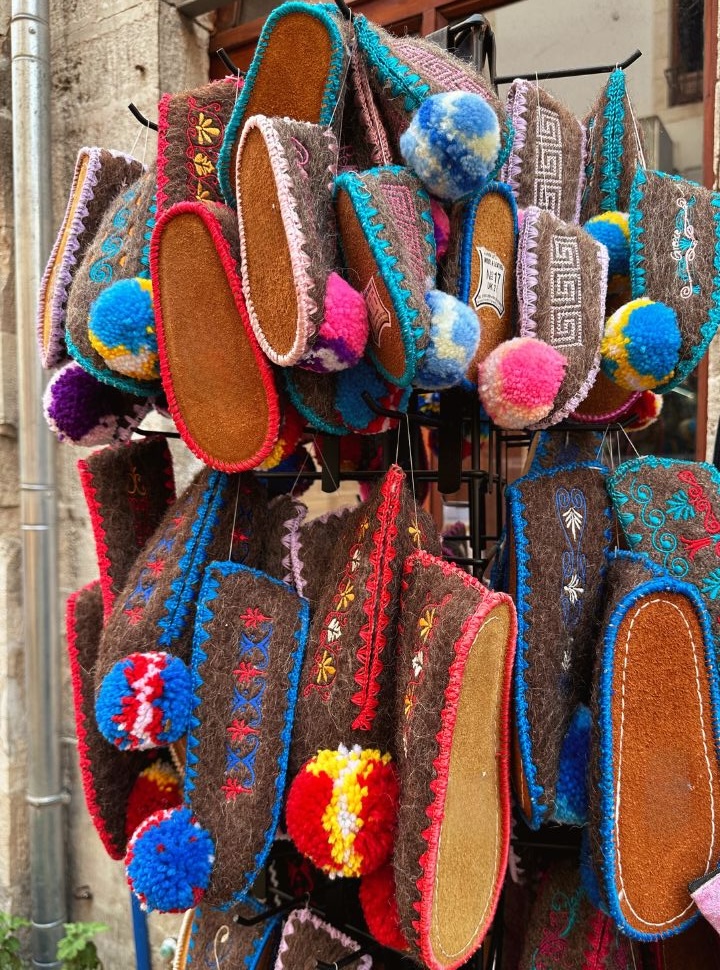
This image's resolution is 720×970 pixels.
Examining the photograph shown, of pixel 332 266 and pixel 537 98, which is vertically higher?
pixel 537 98

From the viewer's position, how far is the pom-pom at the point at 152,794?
68 centimetres

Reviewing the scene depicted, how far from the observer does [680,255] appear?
2.02ft

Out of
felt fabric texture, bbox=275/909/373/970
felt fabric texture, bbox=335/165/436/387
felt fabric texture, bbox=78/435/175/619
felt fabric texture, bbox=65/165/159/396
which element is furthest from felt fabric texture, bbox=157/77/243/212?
felt fabric texture, bbox=275/909/373/970

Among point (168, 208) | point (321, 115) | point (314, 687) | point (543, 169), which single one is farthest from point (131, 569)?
point (543, 169)

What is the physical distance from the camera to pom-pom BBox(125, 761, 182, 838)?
26.8 inches

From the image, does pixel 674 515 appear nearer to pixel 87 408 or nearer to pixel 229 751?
pixel 229 751

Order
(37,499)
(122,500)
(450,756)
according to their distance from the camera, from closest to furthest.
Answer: (450,756)
(122,500)
(37,499)

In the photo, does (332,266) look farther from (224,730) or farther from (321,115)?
(224,730)

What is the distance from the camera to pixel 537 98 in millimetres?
698

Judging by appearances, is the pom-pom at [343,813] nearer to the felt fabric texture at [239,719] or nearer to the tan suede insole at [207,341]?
the felt fabric texture at [239,719]

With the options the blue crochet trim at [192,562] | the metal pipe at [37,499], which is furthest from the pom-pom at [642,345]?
the metal pipe at [37,499]

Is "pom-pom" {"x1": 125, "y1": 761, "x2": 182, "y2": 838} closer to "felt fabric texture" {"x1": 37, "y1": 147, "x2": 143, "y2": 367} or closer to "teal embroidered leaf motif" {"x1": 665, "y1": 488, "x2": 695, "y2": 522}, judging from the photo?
"felt fabric texture" {"x1": 37, "y1": 147, "x2": 143, "y2": 367}

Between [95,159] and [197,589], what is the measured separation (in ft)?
1.41

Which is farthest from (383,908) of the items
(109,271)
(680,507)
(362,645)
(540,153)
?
(540,153)
